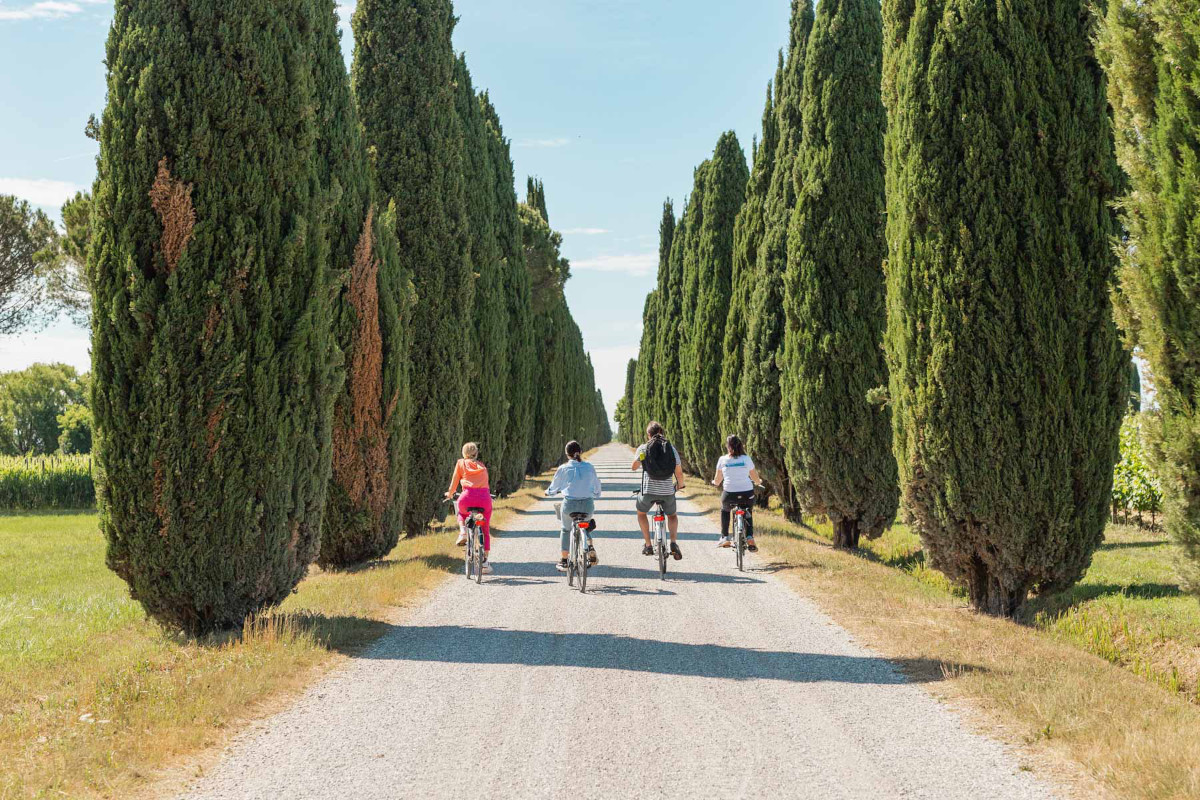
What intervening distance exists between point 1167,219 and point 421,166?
14236 mm

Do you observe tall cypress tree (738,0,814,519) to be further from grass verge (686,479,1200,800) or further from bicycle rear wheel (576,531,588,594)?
bicycle rear wheel (576,531,588,594)

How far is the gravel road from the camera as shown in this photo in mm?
4395

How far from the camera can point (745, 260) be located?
73.0 ft

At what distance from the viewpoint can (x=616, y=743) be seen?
497 cm

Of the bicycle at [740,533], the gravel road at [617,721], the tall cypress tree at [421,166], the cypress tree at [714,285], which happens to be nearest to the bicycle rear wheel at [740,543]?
the bicycle at [740,533]

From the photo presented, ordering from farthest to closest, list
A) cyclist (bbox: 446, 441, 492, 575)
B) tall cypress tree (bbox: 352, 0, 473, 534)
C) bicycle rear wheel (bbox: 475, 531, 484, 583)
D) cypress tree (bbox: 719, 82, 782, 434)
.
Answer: cypress tree (bbox: 719, 82, 782, 434)
tall cypress tree (bbox: 352, 0, 473, 534)
cyclist (bbox: 446, 441, 492, 575)
bicycle rear wheel (bbox: 475, 531, 484, 583)

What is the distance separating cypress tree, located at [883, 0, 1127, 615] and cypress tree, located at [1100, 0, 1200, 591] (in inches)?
147

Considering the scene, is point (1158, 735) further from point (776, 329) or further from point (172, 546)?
point (776, 329)

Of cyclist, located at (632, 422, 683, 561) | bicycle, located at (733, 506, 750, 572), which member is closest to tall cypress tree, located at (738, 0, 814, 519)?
bicycle, located at (733, 506, 750, 572)

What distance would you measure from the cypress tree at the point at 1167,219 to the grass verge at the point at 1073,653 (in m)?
0.68

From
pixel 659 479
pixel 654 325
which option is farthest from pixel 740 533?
pixel 654 325

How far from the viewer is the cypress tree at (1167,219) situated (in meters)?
4.46

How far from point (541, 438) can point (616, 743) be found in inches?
1238

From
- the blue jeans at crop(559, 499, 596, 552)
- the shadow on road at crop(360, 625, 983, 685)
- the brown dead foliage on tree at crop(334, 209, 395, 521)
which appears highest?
the brown dead foliage on tree at crop(334, 209, 395, 521)
